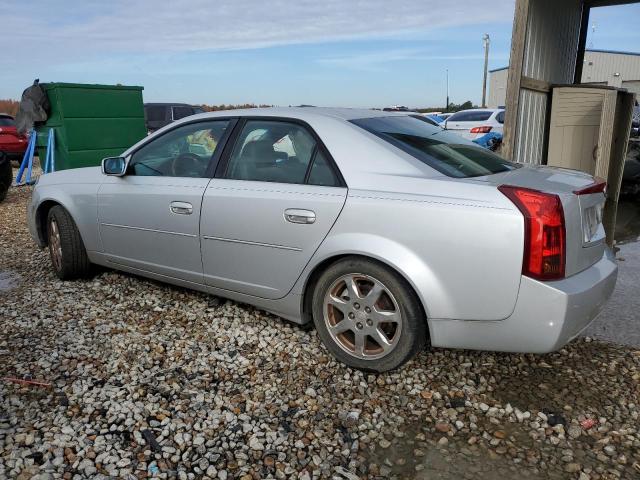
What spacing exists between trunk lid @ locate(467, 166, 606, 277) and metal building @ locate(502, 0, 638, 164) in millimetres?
3536

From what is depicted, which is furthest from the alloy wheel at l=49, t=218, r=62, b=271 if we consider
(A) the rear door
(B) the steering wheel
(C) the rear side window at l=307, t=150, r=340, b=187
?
(C) the rear side window at l=307, t=150, r=340, b=187

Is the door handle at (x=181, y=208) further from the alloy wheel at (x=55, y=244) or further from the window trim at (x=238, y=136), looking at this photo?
the alloy wheel at (x=55, y=244)

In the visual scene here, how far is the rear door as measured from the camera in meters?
3.19

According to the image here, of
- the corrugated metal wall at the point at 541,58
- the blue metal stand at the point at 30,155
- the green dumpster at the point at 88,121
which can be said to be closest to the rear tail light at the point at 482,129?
the corrugated metal wall at the point at 541,58

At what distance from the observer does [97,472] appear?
2354mm

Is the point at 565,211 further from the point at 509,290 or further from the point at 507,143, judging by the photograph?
the point at 507,143

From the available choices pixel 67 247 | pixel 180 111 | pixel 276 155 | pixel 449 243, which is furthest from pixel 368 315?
pixel 180 111

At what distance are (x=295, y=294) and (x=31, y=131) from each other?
362 inches

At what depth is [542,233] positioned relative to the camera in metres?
2.56

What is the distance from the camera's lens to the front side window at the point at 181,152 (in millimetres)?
3857

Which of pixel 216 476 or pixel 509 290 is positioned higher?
pixel 509 290

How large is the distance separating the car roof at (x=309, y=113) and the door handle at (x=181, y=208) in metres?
0.72

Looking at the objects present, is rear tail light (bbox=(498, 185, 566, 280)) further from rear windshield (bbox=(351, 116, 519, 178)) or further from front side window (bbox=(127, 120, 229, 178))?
front side window (bbox=(127, 120, 229, 178))

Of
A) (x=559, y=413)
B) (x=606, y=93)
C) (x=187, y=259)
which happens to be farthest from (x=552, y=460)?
(x=606, y=93)
